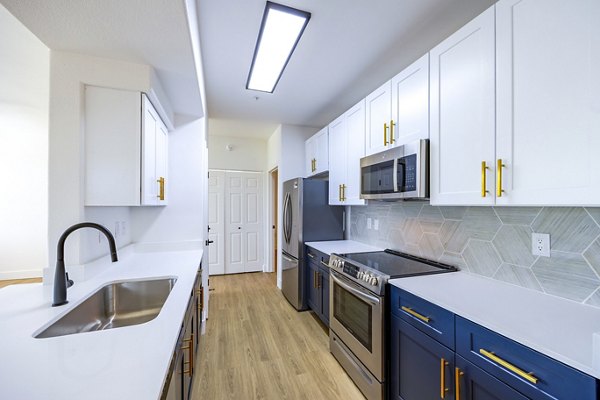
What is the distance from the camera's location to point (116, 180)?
5.44 ft

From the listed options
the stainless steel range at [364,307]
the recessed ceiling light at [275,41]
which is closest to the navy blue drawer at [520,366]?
the stainless steel range at [364,307]

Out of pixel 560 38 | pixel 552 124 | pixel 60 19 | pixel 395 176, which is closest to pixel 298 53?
pixel 395 176

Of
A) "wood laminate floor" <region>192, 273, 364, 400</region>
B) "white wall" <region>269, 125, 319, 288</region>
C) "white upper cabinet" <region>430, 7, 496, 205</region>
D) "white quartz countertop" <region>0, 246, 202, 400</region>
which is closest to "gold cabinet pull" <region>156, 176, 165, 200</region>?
"white quartz countertop" <region>0, 246, 202, 400</region>

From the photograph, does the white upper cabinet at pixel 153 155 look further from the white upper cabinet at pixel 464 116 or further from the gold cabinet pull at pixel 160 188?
the white upper cabinet at pixel 464 116

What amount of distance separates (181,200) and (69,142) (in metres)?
1.20

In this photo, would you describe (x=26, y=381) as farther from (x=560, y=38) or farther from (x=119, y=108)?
(x=560, y=38)

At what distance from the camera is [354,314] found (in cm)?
195

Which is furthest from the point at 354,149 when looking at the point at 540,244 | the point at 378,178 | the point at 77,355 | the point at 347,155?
the point at 77,355

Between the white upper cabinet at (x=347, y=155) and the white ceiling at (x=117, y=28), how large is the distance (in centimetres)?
157

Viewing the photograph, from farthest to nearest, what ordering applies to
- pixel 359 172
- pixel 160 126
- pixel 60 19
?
1. pixel 359 172
2. pixel 160 126
3. pixel 60 19

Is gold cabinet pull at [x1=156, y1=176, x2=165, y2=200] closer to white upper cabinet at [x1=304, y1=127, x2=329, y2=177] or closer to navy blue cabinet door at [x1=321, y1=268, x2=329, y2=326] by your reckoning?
navy blue cabinet door at [x1=321, y1=268, x2=329, y2=326]

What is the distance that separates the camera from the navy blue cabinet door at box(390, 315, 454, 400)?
48.8 inches

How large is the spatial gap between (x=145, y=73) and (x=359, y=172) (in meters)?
1.90

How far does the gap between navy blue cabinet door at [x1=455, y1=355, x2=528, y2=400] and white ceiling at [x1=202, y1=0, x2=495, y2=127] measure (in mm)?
1998
